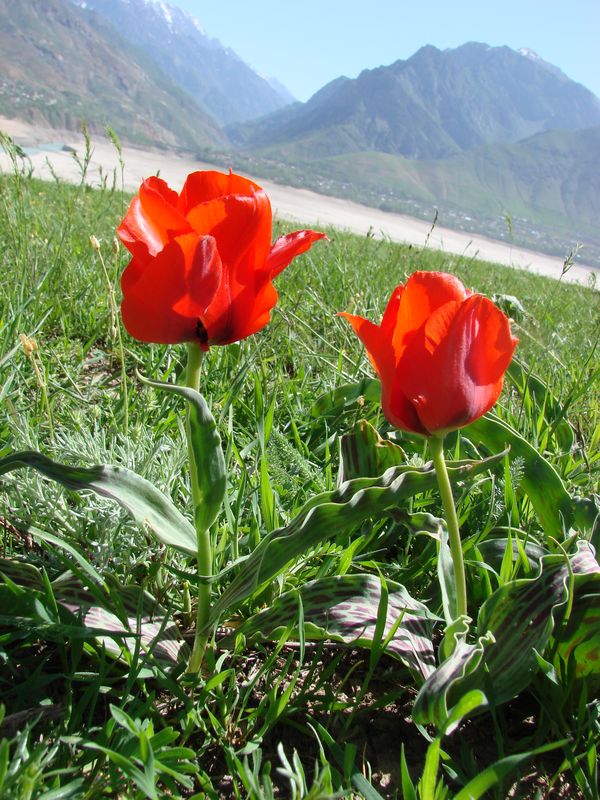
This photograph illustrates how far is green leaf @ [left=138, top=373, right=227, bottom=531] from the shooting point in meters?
0.80

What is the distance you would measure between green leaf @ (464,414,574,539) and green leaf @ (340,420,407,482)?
202 mm

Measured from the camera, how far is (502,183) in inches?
7357

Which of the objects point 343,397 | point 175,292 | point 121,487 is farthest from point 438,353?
point 343,397

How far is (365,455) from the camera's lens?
126 centimetres

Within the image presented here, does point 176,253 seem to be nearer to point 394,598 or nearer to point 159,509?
point 159,509

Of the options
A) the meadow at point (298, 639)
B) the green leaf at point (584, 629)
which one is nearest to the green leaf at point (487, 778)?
the meadow at point (298, 639)

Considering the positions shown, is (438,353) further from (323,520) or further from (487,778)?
(487,778)

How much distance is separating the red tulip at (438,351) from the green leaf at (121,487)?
346mm

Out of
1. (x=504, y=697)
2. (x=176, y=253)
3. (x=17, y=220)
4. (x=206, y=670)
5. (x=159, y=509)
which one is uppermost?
(x=176, y=253)

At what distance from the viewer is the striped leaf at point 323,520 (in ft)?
2.78

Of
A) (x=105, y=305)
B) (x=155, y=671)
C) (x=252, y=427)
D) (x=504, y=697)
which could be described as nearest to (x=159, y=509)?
(x=155, y=671)

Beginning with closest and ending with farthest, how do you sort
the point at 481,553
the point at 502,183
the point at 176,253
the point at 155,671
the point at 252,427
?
1. the point at 176,253
2. the point at 155,671
3. the point at 481,553
4. the point at 252,427
5. the point at 502,183

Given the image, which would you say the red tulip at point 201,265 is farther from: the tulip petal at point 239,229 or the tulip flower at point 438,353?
the tulip flower at point 438,353

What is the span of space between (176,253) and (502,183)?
20600 cm
